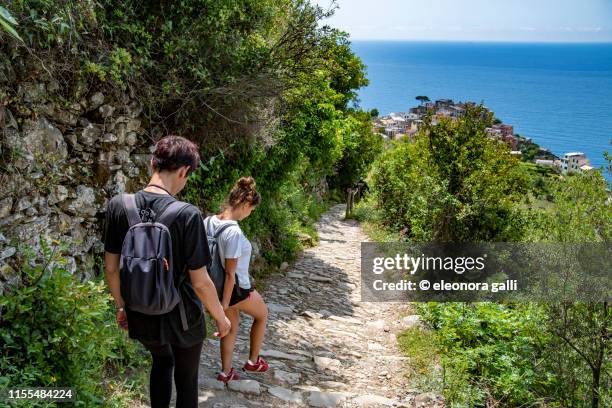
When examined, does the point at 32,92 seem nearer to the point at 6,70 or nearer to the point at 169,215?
the point at 6,70

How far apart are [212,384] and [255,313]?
77 cm

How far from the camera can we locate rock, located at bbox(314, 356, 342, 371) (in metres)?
5.78

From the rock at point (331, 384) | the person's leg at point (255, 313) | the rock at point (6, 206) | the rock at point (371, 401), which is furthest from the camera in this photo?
the rock at point (331, 384)

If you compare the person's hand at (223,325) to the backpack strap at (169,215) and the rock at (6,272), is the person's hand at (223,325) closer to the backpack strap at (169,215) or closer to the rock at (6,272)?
the backpack strap at (169,215)

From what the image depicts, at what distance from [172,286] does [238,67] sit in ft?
13.1

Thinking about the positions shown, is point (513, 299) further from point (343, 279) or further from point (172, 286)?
point (172, 286)

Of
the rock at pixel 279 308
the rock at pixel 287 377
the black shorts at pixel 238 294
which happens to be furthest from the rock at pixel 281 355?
the black shorts at pixel 238 294

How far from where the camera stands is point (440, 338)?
270 inches

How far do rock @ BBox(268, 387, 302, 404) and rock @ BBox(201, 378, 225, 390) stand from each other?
461 millimetres

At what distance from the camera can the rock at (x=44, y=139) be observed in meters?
3.89

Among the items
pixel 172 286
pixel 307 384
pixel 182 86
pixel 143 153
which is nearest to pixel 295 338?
pixel 307 384

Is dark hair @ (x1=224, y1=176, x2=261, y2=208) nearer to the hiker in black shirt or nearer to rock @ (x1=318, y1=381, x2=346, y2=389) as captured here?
the hiker in black shirt

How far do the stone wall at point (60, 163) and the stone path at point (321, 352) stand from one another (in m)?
1.78

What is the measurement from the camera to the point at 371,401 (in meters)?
4.91
